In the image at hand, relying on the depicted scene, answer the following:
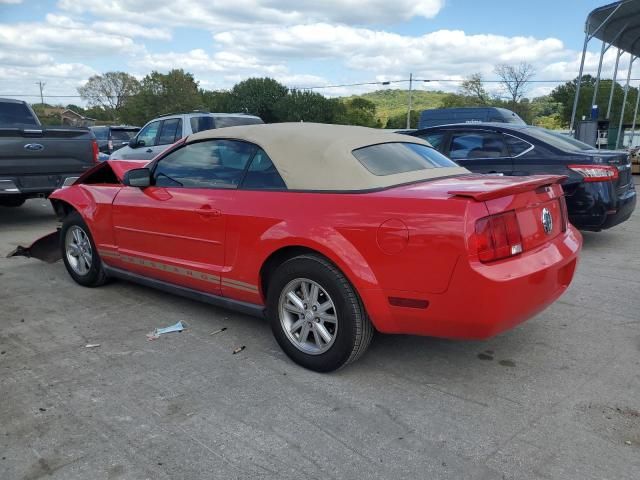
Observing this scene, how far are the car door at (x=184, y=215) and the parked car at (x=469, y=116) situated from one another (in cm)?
1007

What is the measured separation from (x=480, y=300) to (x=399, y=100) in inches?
4270

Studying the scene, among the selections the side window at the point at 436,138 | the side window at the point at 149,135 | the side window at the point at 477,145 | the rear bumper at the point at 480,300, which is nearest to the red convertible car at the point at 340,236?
the rear bumper at the point at 480,300

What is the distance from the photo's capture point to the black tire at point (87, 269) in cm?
513

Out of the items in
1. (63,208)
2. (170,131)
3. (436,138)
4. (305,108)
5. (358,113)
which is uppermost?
(305,108)

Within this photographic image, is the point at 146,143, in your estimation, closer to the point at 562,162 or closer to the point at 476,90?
the point at 562,162

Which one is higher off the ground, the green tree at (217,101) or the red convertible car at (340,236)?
the green tree at (217,101)

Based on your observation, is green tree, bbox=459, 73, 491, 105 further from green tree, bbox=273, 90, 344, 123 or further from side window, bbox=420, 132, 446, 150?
side window, bbox=420, 132, 446, 150

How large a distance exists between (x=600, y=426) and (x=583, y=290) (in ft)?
8.46

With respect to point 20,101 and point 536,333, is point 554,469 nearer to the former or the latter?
point 536,333

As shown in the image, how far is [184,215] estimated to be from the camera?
4.05 metres

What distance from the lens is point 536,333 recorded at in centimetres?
399

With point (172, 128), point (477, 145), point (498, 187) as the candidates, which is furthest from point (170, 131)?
point (498, 187)

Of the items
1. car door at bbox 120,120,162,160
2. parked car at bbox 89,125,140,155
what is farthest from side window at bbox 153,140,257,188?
parked car at bbox 89,125,140,155

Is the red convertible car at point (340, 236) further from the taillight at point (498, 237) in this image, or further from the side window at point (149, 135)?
the side window at point (149, 135)
